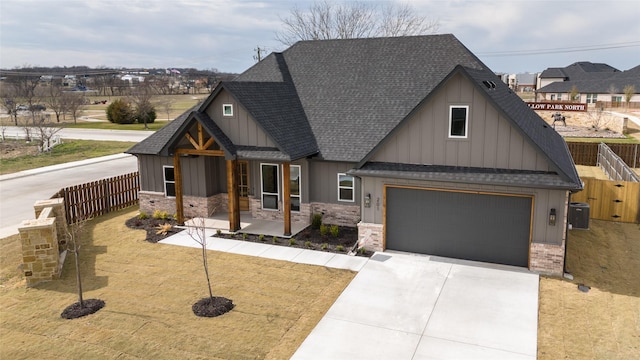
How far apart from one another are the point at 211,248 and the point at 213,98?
5.67m

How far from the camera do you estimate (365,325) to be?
10.9 meters

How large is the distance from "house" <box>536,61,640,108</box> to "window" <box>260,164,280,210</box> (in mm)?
61303

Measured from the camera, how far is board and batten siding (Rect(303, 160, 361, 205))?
18.1 meters

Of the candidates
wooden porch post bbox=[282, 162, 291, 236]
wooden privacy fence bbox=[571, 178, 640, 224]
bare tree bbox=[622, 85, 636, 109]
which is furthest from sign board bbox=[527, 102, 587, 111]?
wooden porch post bbox=[282, 162, 291, 236]

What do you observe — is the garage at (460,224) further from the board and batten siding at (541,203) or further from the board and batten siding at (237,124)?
the board and batten siding at (237,124)

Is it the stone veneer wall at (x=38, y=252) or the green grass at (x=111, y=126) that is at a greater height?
the green grass at (x=111, y=126)

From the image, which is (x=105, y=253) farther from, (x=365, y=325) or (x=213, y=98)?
(x=365, y=325)

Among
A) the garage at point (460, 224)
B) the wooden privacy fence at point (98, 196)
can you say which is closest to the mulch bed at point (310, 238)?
the garage at point (460, 224)

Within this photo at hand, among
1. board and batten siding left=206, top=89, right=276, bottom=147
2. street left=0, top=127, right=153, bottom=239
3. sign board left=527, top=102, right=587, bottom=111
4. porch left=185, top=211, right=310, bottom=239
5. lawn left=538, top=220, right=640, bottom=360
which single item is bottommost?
lawn left=538, top=220, right=640, bottom=360

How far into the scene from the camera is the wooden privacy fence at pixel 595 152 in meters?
32.2

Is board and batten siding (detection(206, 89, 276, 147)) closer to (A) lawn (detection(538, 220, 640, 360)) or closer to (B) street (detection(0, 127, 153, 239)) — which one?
(B) street (detection(0, 127, 153, 239))

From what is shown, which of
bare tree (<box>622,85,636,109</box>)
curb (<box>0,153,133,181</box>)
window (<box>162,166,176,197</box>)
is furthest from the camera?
bare tree (<box>622,85,636,109</box>)

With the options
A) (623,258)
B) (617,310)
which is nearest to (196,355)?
(617,310)

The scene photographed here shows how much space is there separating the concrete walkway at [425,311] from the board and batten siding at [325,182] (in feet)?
10.6
